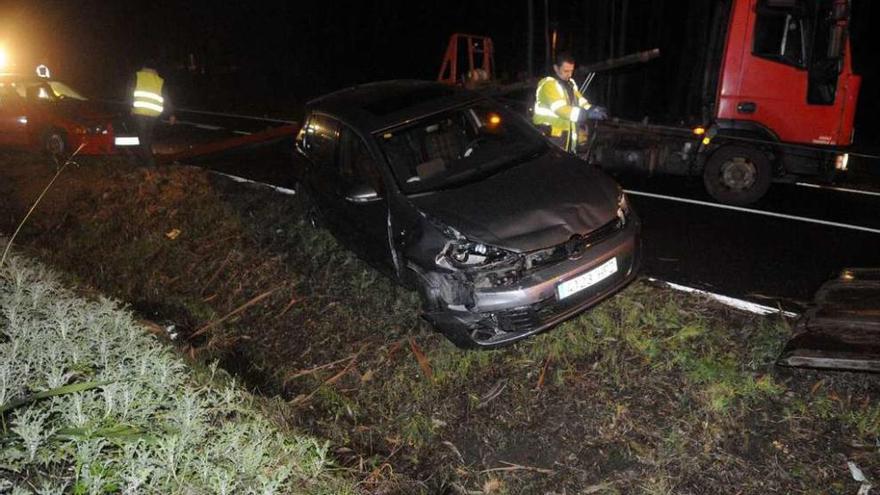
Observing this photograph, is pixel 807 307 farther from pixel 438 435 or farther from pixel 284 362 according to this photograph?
pixel 284 362

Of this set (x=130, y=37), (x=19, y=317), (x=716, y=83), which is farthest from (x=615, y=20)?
(x=130, y=37)

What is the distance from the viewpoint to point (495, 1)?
20172mm

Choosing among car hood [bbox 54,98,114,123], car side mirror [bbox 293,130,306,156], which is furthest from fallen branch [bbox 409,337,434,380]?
car hood [bbox 54,98,114,123]

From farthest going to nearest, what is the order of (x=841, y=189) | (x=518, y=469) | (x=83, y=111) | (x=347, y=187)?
(x=83, y=111) → (x=841, y=189) → (x=347, y=187) → (x=518, y=469)

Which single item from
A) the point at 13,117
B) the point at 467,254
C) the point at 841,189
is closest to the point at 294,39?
the point at 13,117

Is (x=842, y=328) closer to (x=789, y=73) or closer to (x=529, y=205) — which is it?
(x=529, y=205)

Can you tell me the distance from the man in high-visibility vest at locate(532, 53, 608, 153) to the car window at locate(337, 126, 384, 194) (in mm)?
2237

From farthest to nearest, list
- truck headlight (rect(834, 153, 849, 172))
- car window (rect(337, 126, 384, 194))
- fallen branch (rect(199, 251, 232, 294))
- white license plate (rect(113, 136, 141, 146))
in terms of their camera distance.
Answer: white license plate (rect(113, 136, 141, 146)), truck headlight (rect(834, 153, 849, 172)), fallen branch (rect(199, 251, 232, 294)), car window (rect(337, 126, 384, 194))

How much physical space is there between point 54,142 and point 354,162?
7834 mm

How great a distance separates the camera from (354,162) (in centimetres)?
534

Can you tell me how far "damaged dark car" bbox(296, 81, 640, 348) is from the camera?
407 centimetres

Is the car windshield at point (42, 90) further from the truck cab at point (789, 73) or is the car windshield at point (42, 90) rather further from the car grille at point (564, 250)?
the truck cab at point (789, 73)

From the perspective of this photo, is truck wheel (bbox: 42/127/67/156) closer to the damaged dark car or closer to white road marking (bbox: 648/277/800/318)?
the damaged dark car

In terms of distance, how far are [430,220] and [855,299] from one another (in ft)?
9.97
